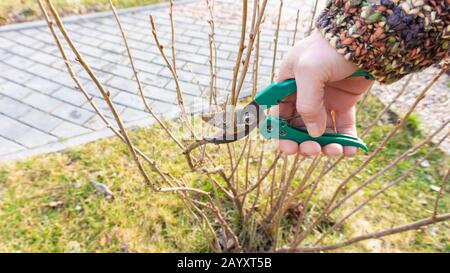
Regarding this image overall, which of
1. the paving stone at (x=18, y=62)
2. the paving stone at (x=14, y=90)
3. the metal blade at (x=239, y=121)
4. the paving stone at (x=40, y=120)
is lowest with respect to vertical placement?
the paving stone at (x=40, y=120)

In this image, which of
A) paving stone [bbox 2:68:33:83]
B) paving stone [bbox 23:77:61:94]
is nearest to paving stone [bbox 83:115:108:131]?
paving stone [bbox 23:77:61:94]

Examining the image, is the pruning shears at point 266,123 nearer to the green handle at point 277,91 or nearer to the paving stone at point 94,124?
the green handle at point 277,91

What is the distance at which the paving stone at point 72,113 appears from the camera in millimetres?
3273

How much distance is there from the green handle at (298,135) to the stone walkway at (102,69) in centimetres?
106

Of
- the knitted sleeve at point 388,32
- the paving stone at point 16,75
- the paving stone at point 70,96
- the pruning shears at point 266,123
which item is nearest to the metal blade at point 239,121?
the pruning shears at point 266,123

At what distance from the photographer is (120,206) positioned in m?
2.49

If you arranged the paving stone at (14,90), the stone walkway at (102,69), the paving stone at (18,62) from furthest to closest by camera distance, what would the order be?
the paving stone at (18,62), the paving stone at (14,90), the stone walkway at (102,69)

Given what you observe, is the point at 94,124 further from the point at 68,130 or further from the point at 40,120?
the point at 40,120

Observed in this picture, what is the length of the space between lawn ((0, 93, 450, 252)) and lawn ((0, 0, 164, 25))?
9.72 ft

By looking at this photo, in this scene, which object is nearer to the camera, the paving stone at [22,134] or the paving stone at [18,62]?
the paving stone at [22,134]

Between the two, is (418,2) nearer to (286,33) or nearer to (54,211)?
(54,211)

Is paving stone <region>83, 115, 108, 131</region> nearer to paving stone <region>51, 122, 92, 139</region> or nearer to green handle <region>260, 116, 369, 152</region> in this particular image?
paving stone <region>51, 122, 92, 139</region>

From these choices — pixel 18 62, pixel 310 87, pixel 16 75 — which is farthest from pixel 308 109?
pixel 18 62

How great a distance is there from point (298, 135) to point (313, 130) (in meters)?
0.14
